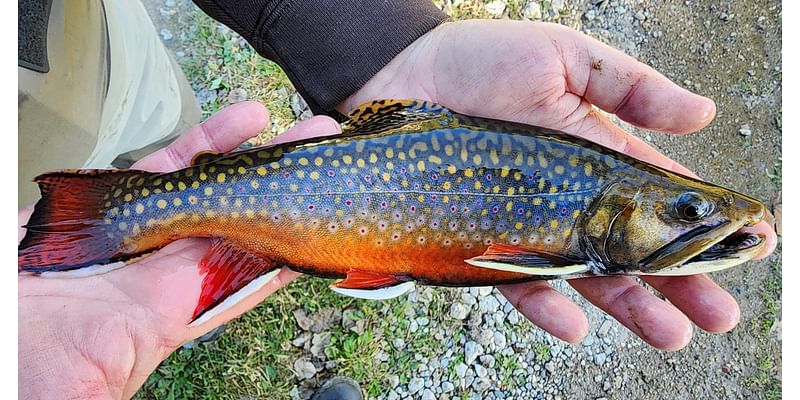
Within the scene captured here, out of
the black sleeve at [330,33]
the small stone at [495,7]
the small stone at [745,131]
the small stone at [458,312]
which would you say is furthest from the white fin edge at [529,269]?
the small stone at [745,131]

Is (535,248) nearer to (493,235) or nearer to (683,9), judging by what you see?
(493,235)

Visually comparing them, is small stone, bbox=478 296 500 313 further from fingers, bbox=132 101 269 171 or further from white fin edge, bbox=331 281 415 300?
fingers, bbox=132 101 269 171

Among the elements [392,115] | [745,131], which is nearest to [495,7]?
[745,131]

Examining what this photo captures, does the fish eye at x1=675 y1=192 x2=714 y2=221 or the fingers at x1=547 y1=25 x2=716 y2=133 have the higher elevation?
the fingers at x1=547 y1=25 x2=716 y2=133

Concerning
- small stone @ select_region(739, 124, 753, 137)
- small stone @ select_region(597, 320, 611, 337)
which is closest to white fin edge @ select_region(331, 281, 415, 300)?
small stone @ select_region(597, 320, 611, 337)

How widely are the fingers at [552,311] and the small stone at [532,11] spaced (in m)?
2.82

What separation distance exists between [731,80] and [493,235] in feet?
11.5

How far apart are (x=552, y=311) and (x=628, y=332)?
6.00ft

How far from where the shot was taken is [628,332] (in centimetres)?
434

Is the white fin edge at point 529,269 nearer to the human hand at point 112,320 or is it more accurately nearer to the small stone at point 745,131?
the human hand at point 112,320

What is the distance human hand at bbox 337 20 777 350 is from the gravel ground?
49.8 inches

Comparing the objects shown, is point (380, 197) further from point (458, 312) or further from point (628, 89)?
point (458, 312)

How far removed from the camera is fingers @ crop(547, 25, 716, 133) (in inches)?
109

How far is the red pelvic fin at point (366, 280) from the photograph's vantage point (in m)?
2.67
